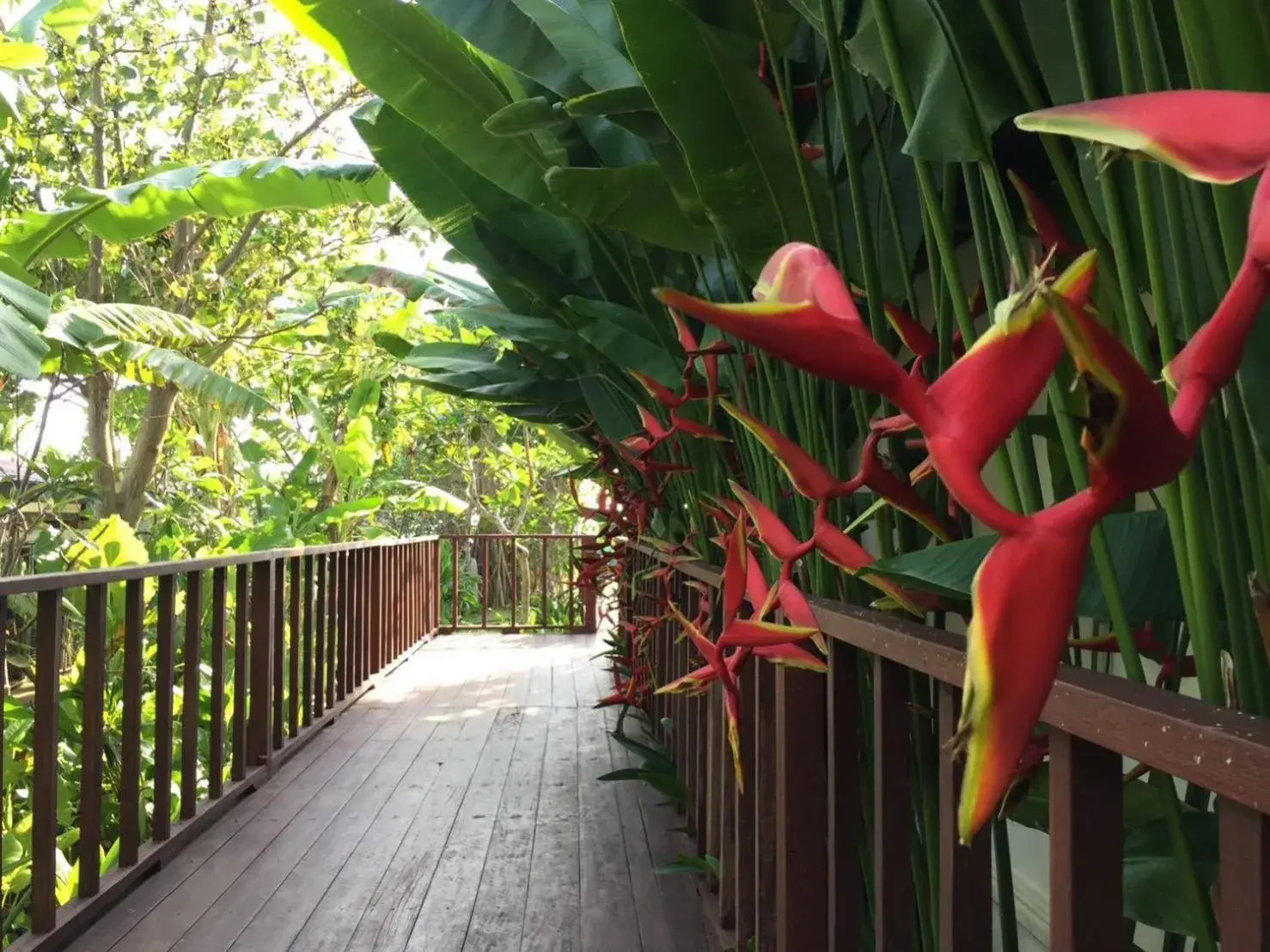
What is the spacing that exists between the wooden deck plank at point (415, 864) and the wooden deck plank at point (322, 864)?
13 cm

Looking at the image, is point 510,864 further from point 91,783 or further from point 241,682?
point 241,682

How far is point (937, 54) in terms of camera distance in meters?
0.69

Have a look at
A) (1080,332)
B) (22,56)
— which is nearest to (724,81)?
(1080,332)

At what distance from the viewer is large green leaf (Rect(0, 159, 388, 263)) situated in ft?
11.3

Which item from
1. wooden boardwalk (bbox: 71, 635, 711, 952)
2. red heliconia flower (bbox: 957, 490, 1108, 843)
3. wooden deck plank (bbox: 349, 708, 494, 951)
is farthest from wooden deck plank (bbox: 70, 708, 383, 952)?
red heliconia flower (bbox: 957, 490, 1108, 843)

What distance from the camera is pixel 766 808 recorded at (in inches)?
53.7

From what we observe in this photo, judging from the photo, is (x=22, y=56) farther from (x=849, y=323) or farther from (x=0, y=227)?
(x=849, y=323)

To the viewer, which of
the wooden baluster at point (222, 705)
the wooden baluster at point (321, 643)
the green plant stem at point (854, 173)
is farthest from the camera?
the wooden baluster at point (321, 643)

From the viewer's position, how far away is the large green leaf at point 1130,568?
0.59m

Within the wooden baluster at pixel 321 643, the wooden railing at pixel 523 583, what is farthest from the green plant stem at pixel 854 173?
the wooden railing at pixel 523 583

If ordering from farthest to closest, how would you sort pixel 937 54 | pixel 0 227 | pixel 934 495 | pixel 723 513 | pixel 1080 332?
pixel 0 227 < pixel 723 513 < pixel 934 495 < pixel 937 54 < pixel 1080 332

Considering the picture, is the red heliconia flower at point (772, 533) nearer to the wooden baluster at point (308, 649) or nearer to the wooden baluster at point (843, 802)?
the wooden baluster at point (843, 802)

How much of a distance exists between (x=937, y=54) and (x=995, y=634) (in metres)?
0.60

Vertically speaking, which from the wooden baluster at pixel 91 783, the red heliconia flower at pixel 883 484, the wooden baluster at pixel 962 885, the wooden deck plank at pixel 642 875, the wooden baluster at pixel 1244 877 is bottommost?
the wooden deck plank at pixel 642 875
